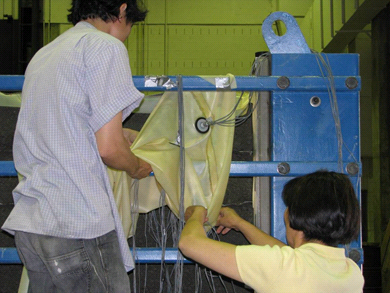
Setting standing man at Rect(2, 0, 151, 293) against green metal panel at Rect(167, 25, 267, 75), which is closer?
standing man at Rect(2, 0, 151, 293)

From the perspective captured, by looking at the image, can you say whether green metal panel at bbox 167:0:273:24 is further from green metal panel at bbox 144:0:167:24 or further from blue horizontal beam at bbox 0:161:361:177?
blue horizontal beam at bbox 0:161:361:177

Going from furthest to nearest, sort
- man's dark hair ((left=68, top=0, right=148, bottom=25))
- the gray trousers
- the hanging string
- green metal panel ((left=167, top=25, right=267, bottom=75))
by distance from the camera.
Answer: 1. green metal panel ((left=167, top=25, right=267, bottom=75))
2. the hanging string
3. man's dark hair ((left=68, top=0, right=148, bottom=25))
4. the gray trousers

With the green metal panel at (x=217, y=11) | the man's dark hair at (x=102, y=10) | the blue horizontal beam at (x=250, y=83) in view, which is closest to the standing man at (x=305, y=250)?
the blue horizontal beam at (x=250, y=83)

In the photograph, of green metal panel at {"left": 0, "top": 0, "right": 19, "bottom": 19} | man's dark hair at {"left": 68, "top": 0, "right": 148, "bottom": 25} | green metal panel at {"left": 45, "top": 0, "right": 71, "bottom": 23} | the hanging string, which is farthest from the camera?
green metal panel at {"left": 45, "top": 0, "right": 71, "bottom": 23}

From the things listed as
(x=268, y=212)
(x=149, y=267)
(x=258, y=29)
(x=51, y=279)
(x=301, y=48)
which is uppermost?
(x=258, y=29)

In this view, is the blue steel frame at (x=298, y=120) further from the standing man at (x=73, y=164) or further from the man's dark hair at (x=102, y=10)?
the standing man at (x=73, y=164)

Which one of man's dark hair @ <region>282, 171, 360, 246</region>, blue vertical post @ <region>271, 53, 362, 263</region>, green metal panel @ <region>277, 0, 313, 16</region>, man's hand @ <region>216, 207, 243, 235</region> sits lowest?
man's hand @ <region>216, 207, 243, 235</region>

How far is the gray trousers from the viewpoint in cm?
124

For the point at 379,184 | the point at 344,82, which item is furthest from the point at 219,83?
the point at 379,184

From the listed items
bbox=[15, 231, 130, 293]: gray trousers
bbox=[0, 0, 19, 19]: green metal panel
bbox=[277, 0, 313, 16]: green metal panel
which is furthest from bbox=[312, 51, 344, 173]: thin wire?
bbox=[277, 0, 313, 16]: green metal panel

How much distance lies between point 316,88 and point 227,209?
0.54 m

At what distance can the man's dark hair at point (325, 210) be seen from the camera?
1.31m

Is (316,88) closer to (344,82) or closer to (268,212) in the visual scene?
(344,82)

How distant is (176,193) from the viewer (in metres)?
1.68
